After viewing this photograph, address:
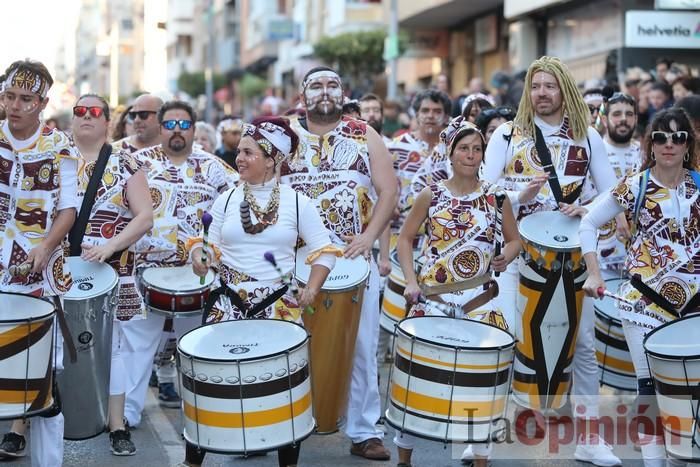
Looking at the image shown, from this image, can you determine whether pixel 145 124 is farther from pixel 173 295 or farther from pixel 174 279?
pixel 173 295

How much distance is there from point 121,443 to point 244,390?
7.07ft

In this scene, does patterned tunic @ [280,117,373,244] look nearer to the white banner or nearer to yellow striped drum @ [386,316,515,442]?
yellow striped drum @ [386,316,515,442]

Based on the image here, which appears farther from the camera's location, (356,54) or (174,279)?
(356,54)

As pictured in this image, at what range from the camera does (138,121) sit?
8719mm

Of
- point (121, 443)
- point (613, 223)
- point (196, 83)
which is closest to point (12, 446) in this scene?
point (121, 443)

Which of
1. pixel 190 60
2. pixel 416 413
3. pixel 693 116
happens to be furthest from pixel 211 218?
pixel 190 60

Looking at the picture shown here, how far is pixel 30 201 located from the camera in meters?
5.85

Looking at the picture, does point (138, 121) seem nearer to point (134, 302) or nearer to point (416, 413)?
point (134, 302)

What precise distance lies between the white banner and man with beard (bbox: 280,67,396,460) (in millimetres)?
8899

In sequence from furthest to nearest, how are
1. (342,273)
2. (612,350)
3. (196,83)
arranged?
(196,83) < (612,350) < (342,273)

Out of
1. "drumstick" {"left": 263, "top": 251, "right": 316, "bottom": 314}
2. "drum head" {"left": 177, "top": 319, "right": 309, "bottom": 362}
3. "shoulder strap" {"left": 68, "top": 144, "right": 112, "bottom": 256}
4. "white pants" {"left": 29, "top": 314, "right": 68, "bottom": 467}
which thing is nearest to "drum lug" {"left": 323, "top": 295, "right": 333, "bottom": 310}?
"drumstick" {"left": 263, "top": 251, "right": 316, "bottom": 314}

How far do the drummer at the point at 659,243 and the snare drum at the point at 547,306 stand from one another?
2.07 feet

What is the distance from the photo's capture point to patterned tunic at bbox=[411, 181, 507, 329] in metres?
6.35

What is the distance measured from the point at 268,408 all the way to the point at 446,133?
2.14 meters
